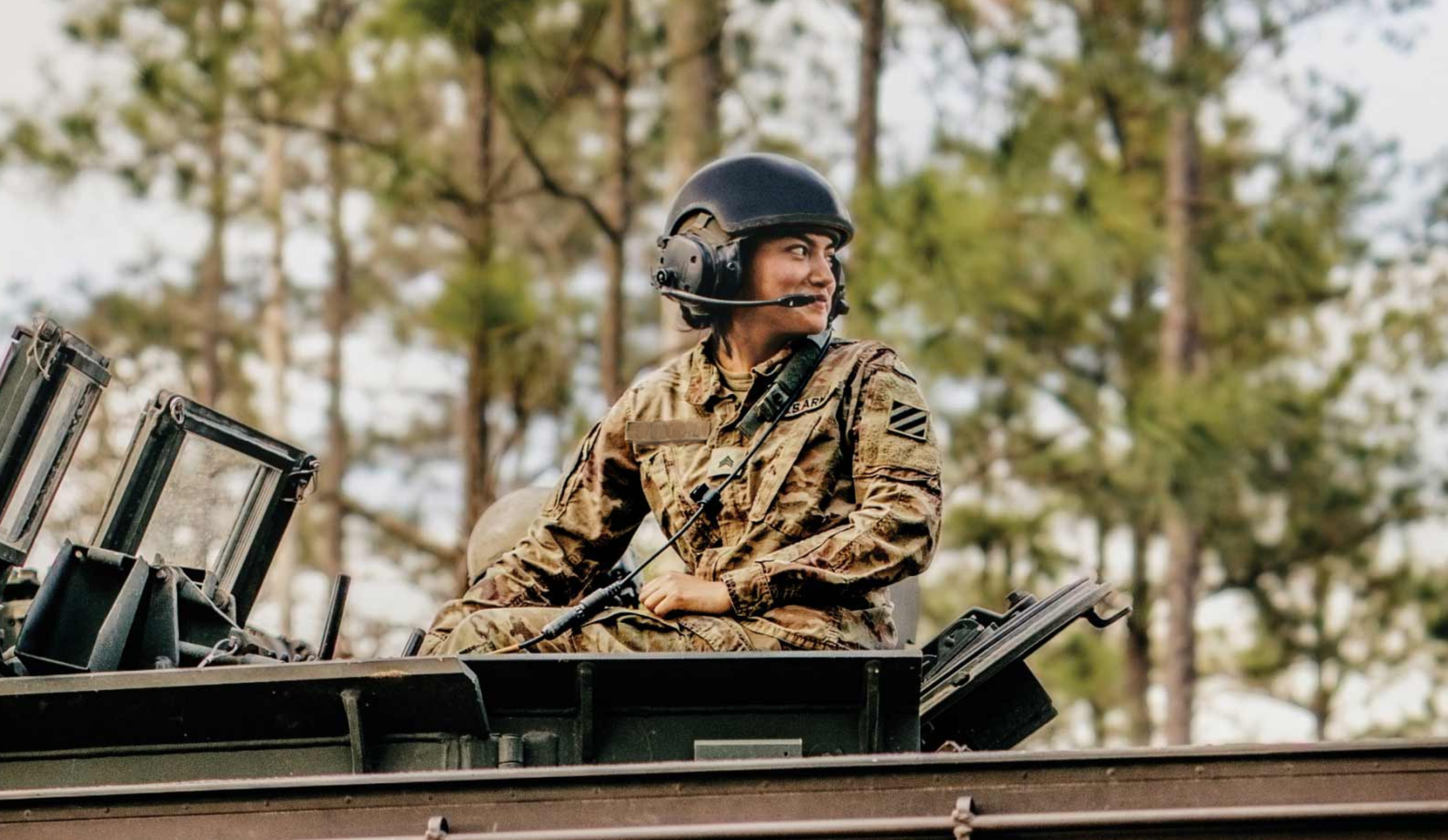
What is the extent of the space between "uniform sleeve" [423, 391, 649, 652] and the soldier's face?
45cm

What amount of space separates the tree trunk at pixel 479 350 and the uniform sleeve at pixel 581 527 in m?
7.78

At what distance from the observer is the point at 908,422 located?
5508 mm

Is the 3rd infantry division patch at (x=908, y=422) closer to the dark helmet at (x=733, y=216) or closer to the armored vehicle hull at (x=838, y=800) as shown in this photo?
the dark helmet at (x=733, y=216)

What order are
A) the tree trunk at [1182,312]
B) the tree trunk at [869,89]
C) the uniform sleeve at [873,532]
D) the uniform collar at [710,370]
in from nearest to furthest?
the uniform sleeve at [873,532] → the uniform collar at [710,370] → the tree trunk at [869,89] → the tree trunk at [1182,312]

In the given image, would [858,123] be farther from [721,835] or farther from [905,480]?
[721,835]

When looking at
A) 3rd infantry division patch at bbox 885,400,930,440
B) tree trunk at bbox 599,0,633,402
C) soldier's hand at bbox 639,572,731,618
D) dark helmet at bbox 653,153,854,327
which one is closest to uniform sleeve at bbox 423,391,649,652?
dark helmet at bbox 653,153,854,327

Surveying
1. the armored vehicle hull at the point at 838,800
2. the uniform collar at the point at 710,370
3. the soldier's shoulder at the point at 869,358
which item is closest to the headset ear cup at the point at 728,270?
the uniform collar at the point at 710,370

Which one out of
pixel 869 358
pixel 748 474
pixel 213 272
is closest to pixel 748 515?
pixel 748 474

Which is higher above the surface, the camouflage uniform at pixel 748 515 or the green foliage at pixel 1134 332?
the green foliage at pixel 1134 332

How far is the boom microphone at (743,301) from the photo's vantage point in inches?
225

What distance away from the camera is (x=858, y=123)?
1722cm

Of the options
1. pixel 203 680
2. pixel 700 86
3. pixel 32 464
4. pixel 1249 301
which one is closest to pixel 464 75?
pixel 700 86

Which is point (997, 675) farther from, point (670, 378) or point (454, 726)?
point (454, 726)

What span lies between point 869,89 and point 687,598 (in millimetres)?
12500
